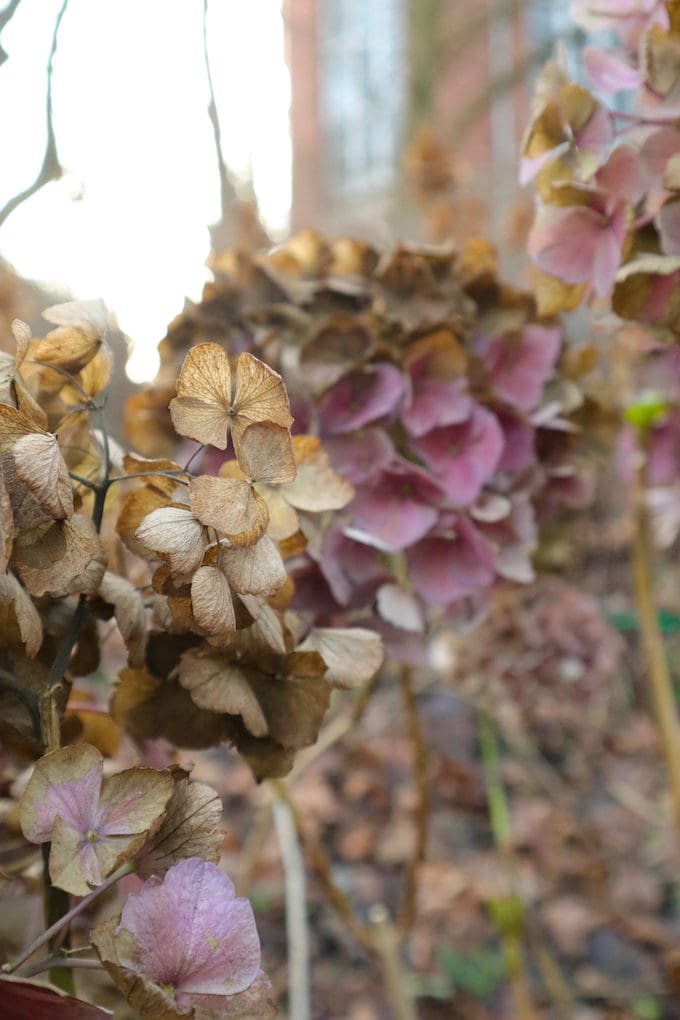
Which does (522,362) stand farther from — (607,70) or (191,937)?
(191,937)

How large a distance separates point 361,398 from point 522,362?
0.42ft

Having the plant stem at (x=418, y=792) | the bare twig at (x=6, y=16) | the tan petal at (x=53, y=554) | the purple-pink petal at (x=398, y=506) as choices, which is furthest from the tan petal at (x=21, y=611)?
the plant stem at (x=418, y=792)

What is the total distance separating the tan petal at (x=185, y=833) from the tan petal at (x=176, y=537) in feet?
0.27

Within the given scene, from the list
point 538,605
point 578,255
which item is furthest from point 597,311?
point 538,605

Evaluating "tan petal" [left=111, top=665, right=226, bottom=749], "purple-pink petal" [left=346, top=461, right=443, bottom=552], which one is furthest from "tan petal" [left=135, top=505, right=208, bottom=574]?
"purple-pink petal" [left=346, top=461, right=443, bottom=552]

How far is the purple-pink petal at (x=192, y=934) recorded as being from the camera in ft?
0.92

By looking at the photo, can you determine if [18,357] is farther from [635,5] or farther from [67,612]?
[635,5]

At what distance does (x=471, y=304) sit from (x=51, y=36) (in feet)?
1.05

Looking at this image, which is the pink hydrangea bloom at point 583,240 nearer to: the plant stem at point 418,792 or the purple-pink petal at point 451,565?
the purple-pink petal at point 451,565

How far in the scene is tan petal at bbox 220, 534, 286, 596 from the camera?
12.1 inches

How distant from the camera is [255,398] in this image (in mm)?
326

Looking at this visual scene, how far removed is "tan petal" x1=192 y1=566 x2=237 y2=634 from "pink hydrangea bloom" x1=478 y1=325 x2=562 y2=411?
36 cm

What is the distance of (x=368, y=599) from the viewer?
538mm

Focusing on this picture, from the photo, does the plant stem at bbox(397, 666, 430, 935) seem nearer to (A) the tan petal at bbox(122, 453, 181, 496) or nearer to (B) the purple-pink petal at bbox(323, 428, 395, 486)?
(B) the purple-pink petal at bbox(323, 428, 395, 486)
